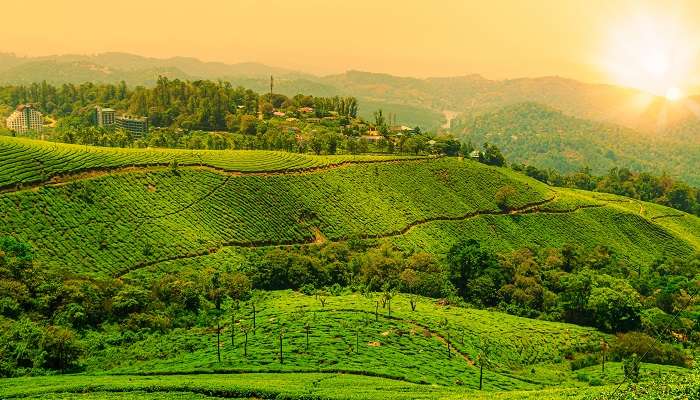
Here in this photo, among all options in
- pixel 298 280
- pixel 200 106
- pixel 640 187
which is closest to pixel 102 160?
pixel 298 280

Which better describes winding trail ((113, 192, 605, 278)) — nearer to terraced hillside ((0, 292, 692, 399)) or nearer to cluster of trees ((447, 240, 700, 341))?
terraced hillside ((0, 292, 692, 399))

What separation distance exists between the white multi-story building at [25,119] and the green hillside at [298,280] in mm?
104198

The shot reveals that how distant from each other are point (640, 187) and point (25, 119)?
623 ft

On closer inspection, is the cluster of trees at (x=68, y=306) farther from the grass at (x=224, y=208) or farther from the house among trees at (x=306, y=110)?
the house among trees at (x=306, y=110)

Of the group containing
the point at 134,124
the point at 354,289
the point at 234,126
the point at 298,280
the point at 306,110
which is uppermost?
the point at 306,110

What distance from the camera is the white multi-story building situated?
183625 millimetres

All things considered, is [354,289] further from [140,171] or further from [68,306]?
[140,171]

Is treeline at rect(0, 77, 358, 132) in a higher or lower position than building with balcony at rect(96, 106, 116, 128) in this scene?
higher

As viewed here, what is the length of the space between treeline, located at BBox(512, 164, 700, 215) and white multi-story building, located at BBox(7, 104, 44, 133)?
145 metres

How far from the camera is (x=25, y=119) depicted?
18675 cm

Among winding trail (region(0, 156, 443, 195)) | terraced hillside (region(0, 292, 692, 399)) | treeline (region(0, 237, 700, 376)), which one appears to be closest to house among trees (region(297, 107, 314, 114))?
winding trail (region(0, 156, 443, 195))

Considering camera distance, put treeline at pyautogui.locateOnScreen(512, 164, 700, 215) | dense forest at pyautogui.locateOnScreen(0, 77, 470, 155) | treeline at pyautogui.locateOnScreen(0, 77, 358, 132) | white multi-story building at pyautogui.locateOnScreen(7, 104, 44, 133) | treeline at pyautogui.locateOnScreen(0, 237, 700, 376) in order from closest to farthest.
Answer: treeline at pyautogui.locateOnScreen(0, 237, 700, 376) < dense forest at pyautogui.locateOnScreen(0, 77, 470, 155) < treeline at pyautogui.locateOnScreen(0, 77, 358, 132) < treeline at pyautogui.locateOnScreen(512, 164, 700, 215) < white multi-story building at pyautogui.locateOnScreen(7, 104, 44, 133)

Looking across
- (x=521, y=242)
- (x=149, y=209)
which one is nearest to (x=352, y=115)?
(x=521, y=242)

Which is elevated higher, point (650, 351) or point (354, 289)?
point (650, 351)
